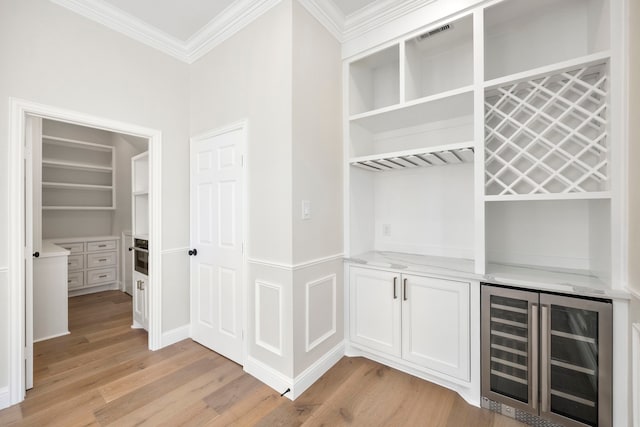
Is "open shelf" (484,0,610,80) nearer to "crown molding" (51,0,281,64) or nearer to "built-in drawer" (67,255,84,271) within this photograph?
"crown molding" (51,0,281,64)

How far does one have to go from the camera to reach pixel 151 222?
2.50m

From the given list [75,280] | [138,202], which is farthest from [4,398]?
[75,280]

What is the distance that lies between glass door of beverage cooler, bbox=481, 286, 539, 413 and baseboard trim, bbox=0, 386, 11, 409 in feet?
10.2

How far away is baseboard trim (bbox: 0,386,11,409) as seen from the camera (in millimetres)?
1715

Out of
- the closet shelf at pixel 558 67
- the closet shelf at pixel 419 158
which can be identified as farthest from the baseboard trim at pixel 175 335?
the closet shelf at pixel 558 67

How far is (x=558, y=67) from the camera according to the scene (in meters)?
1.58

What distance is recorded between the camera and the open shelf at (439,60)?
210 centimetres

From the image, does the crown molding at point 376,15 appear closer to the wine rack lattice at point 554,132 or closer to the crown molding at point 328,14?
the crown molding at point 328,14

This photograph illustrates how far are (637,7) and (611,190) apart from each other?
896 mm

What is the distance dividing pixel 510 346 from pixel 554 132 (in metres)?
1.47

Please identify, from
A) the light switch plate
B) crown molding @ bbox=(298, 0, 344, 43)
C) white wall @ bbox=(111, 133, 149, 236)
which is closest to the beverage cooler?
the light switch plate

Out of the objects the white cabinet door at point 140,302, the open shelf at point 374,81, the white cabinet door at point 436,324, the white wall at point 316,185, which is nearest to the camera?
the white cabinet door at point 436,324

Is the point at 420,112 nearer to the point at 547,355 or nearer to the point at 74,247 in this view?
the point at 547,355

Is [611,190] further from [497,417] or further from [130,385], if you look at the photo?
[130,385]
